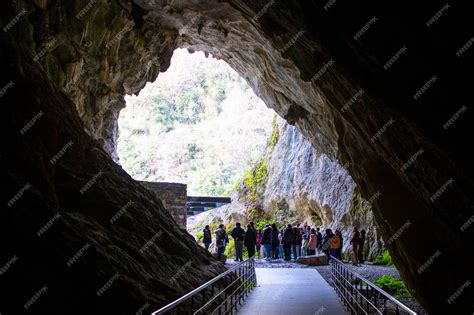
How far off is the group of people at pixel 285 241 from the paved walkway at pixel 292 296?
236cm

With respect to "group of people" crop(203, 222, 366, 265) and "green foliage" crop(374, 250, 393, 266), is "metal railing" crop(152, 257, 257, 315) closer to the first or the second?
"group of people" crop(203, 222, 366, 265)

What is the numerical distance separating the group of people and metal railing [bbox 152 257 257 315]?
15.8 ft

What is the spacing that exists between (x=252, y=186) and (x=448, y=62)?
2760 cm

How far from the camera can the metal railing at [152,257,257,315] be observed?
7449 mm

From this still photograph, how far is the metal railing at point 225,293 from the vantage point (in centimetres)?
745

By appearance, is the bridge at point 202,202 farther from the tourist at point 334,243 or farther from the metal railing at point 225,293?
the metal railing at point 225,293

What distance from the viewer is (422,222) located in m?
10.7
